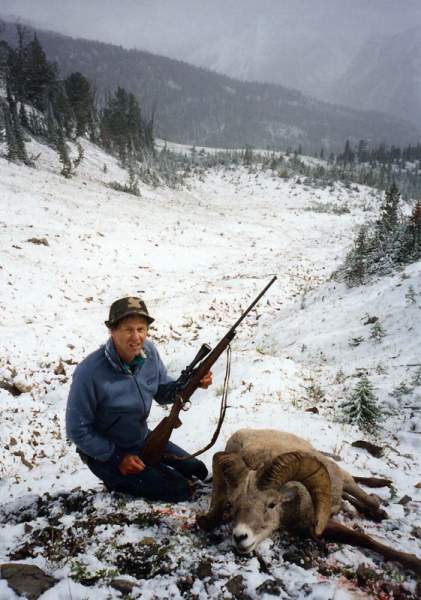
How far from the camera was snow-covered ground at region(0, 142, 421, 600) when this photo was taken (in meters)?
3.24

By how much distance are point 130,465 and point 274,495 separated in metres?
1.54

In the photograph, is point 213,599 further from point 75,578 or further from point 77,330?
point 77,330

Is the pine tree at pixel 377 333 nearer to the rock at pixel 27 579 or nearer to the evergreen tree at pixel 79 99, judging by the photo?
the rock at pixel 27 579

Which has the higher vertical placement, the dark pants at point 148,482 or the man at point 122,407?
the man at point 122,407

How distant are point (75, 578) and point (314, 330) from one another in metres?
9.56

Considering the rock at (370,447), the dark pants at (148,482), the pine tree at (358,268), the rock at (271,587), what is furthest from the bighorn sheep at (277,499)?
the pine tree at (358,268)

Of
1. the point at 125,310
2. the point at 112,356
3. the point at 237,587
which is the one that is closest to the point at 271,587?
the point at 237,587

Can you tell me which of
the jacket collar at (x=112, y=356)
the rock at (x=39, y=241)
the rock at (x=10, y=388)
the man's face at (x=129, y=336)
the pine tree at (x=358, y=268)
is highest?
the pine tree at (x=358, y=268)

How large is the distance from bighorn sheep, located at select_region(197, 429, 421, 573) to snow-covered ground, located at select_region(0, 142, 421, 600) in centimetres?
16

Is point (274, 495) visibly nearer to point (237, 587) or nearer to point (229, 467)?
point (229, 467)

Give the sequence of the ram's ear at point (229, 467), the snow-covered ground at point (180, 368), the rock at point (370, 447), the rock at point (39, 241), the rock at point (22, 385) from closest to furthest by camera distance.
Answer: the snow-covered ground at point (180, 368) < the ram's ear at point (229, 467) < the rock at point (370, 447) < the rock at point (22, 385) < the rock at point (39, 241)

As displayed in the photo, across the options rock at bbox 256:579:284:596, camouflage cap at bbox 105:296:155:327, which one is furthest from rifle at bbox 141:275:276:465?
rock at bbox 256:579:284:596

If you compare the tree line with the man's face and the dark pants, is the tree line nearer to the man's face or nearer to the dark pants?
the dark pants

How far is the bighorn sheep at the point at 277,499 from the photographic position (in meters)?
3.29
